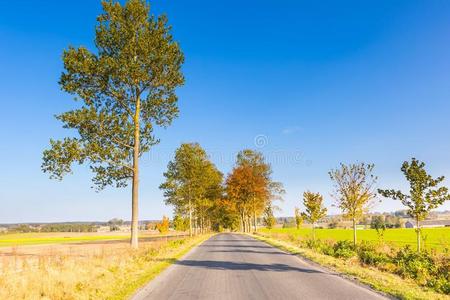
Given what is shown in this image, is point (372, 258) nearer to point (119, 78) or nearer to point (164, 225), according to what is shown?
point (119, 78)

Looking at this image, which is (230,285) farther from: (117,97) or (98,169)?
(117,97)

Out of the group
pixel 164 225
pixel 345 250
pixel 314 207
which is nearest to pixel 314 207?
pixel 314 207

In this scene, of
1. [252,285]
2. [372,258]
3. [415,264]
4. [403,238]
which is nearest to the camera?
[252,285]

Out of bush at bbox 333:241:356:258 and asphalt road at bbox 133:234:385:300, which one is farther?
bush at bbox 333:241:356:258

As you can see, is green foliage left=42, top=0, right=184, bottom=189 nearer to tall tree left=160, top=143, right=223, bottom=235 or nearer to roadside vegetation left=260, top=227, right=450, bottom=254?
roadside vegetation left=260, top=227, right=450, bottom=254

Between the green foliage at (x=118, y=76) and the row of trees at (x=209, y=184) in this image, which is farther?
the row of trees at (x=209, y=184)

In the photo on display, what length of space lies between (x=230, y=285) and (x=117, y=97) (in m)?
17.3

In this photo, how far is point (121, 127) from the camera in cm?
2409

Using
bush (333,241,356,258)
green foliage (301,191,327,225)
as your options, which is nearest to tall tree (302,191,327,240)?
green foliage (301,191,327,225)

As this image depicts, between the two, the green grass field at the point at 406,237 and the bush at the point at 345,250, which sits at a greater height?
the bush at the point at 345,250

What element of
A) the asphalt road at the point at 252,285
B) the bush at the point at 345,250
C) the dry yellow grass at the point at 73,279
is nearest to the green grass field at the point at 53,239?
the dry yellow grass at the point at 73,279

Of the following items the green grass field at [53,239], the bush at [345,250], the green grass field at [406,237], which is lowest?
the green grass field at [53,239]

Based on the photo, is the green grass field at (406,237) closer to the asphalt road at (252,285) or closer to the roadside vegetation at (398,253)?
the roadside vegetation at (398,253)

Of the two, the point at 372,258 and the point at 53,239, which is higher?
the point at 372,258
